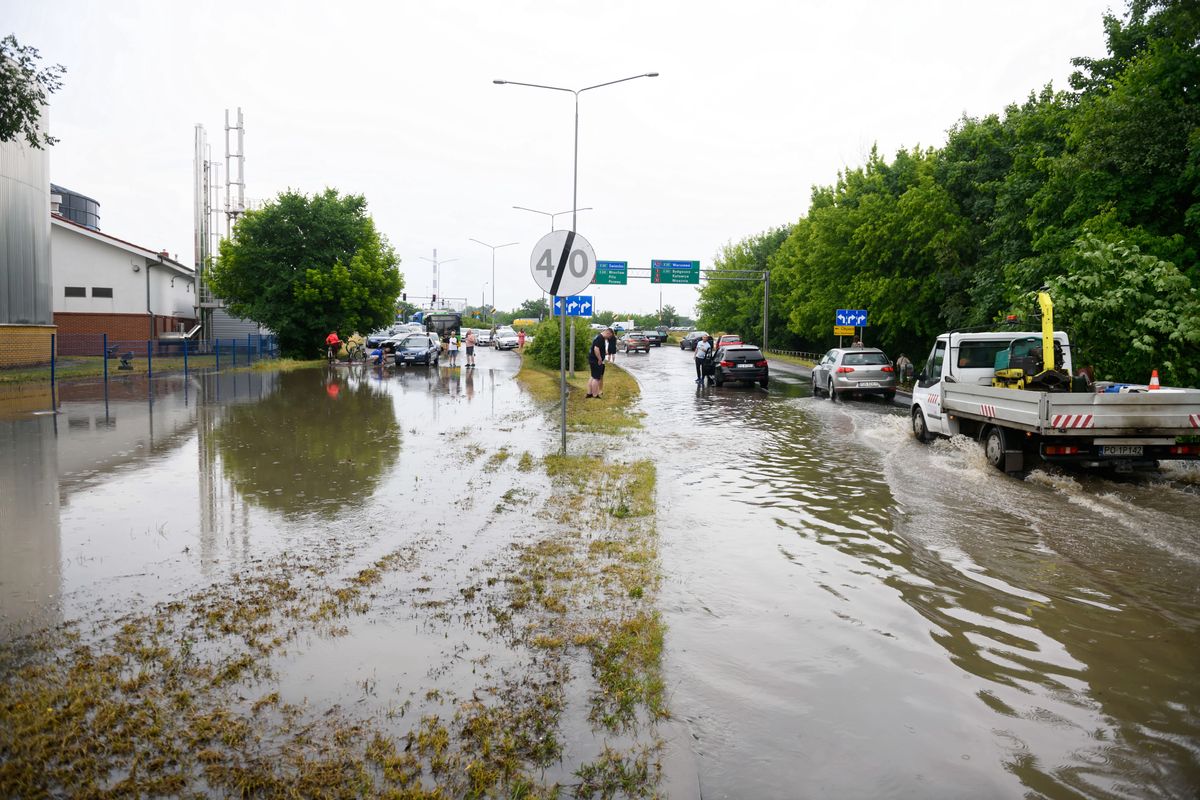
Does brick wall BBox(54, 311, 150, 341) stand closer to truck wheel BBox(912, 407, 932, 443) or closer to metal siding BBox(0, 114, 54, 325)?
metal siding BBox(0, 114, 54, 325)

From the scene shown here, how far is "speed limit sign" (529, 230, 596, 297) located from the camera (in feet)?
37.2

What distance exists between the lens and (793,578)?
670 cm

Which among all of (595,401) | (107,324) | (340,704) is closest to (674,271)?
(107,324)

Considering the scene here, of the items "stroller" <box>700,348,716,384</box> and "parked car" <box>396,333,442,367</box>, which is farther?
"parked car" <box>396,333,442,367</box>

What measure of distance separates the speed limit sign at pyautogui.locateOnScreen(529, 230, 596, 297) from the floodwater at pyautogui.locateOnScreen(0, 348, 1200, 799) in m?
2.48

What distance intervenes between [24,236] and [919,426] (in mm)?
30836

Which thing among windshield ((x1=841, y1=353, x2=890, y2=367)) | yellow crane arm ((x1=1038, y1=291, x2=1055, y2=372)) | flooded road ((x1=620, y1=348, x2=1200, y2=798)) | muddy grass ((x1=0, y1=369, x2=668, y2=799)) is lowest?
flooded road ((x1=620, y1=348, x2=1200, y2=798))

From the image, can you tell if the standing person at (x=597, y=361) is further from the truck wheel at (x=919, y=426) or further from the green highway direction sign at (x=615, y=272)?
the green highway direction sign at (x=615, y=272)

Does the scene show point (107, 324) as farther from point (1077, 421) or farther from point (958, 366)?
point (1077, 421)

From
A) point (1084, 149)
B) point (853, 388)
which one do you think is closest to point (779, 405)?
point (853, 388)

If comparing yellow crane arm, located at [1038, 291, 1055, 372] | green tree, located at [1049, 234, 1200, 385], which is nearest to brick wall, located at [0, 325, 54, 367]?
yellow crane arm, located at [1038, 291, 1055, 372]

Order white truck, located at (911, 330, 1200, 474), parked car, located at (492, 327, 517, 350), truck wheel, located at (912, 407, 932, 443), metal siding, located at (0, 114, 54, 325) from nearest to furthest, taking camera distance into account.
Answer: white truck, located at (911, 330, 1200, 474) < truck wheel, located at (912, 407, 932, 443) < metal siding, located at (0, 114, 54, 325) < parked car, located at (492, 327, 517, 350)

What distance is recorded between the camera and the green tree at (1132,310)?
16141 mm

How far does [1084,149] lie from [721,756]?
2478 cm
